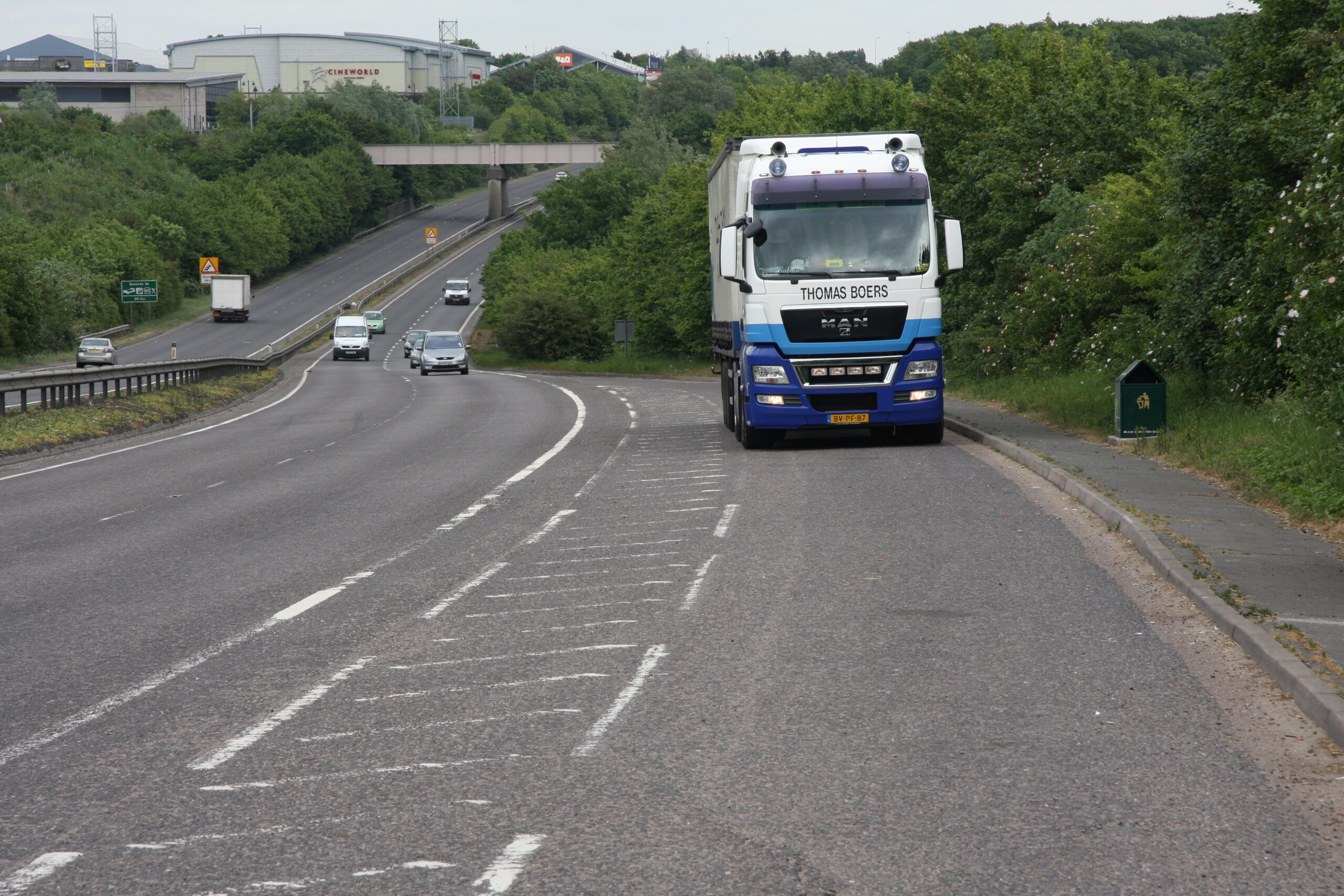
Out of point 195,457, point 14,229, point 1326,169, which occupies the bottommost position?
point 195,457

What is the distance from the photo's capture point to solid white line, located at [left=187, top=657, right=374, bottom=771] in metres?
5.84

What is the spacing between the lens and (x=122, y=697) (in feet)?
22.7

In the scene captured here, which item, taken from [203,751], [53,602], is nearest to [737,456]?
[53,602]

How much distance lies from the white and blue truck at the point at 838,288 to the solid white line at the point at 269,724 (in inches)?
467

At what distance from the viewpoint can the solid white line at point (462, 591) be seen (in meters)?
8.92

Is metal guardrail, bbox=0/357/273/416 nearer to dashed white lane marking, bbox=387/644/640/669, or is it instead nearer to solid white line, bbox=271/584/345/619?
solid white line, bbox=271/584/345/619

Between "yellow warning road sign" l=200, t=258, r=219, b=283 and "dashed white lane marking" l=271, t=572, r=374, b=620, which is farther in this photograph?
"yellow warning road sign" l=200, t=258, r=219, b=283

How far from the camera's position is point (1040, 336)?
29031 millimetres

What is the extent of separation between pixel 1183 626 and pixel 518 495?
8.51 metres

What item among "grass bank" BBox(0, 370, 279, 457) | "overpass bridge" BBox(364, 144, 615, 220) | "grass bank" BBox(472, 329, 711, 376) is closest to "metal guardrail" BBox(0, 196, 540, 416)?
"grass bank" BBox(0, 370, 279, 457)

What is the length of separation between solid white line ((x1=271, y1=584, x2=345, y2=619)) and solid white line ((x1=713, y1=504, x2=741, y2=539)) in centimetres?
353

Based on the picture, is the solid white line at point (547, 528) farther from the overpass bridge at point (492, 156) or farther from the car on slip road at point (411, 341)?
the overpass bridge at point (492, 156)

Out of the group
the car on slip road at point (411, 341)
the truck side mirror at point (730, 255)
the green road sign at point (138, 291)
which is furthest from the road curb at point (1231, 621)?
the green road sign at point (138, 291)

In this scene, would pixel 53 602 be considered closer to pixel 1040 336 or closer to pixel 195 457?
pixel 195 457
